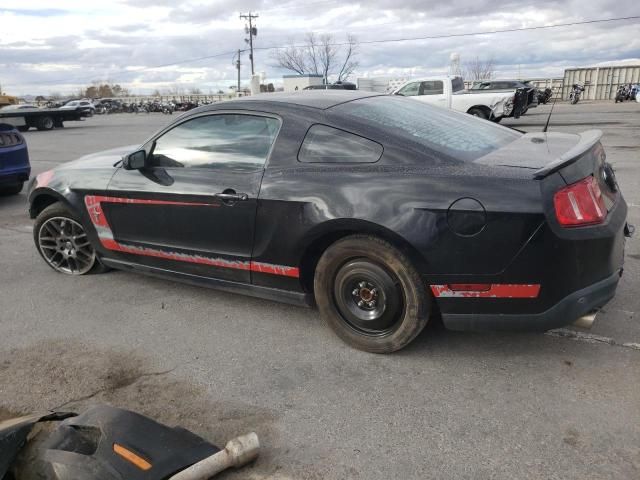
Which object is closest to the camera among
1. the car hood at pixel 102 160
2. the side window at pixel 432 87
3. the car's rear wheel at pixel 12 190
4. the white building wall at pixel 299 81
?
the car hood at pixel 102 160

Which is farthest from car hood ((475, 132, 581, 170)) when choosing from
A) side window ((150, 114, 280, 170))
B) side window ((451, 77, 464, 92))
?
side window ((451, 77, 464, 92))

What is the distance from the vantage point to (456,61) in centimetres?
3981

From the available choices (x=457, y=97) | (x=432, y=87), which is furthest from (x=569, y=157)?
(x=457, y=97)

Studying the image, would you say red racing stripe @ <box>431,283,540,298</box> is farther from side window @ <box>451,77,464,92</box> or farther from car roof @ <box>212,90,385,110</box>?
side window @ <box>451,77,464,92</box>

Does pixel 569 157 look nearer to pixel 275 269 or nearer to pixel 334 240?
pixel 334 240

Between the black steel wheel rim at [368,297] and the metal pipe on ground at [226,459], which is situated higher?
the black steel wheel rim at [368,297]

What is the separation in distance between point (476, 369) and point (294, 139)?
1.74 m

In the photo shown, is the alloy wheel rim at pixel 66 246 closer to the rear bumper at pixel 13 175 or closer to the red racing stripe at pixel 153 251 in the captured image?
the red racing stripe at pixel 153 251

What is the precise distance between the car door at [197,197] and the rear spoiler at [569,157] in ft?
5.33

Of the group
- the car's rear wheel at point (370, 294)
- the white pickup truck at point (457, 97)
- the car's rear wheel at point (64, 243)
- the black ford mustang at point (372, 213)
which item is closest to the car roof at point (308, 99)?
the black ford mustang at point (372, 213)

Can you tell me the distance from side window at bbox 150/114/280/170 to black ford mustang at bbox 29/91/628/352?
1 cm

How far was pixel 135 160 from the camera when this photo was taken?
3.85m

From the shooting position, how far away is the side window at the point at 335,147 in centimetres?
311

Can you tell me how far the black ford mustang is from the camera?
271cm
